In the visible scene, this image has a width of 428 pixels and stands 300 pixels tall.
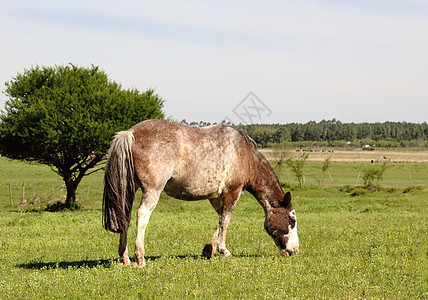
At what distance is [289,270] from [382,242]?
5.83 metres

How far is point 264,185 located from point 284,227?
3.83 ft

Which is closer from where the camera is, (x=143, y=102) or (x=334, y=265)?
(x=334, y=265)

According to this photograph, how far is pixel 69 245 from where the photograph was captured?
1588 centimetres

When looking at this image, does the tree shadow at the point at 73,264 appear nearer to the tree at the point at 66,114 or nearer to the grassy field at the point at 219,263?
the grassy field at the point at 219,263

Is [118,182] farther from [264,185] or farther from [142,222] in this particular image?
[264,185]

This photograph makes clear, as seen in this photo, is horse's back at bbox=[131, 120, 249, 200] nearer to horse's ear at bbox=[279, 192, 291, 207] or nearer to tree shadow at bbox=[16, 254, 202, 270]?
horse's ear at bbox=[279, 192, 291, 207]

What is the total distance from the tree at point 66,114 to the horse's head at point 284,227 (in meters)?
22.7

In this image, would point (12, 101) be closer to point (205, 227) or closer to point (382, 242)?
point (205, 227)

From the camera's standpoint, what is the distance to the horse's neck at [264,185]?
13.1m

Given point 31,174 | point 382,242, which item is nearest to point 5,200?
point 31,174

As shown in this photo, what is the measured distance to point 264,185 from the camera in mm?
13164

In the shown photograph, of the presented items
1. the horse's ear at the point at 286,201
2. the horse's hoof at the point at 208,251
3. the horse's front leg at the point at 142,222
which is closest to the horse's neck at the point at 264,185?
the horse's ear at the point at 286,201

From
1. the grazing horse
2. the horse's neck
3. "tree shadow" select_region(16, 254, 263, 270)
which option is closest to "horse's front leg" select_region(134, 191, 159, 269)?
the grazing horse

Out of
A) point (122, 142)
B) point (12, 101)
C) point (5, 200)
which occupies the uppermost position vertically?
point (12, 101)
